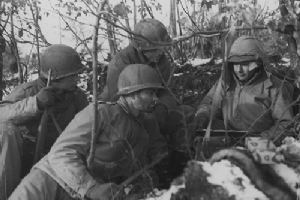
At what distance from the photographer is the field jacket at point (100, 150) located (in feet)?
12.2

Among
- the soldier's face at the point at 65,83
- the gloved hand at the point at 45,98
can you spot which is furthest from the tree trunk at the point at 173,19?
the gloved hand at the point at 45,98

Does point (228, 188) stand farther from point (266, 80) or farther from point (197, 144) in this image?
point (266, 80)

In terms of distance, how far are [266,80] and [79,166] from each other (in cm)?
244

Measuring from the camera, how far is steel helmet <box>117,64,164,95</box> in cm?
409

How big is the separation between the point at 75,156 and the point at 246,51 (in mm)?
2386

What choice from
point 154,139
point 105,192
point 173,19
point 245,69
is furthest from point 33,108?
point 173,19

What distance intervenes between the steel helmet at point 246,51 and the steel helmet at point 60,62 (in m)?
1.70

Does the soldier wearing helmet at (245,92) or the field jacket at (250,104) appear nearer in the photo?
the field jacket at (250,104)

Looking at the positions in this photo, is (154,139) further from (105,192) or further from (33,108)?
(105,192)

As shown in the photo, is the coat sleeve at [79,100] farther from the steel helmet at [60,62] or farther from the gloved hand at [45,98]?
the gloved hand at [45,98]

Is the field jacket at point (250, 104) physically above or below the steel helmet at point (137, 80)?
below

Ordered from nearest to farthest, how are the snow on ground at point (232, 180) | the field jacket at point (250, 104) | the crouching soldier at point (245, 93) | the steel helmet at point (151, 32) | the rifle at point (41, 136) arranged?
1. the snow on ground at point (232, 180)
2. the rifle at point (41, 136)
3. the field jacket at point (250, 104)
4. the crouching soldier at point (245, 93)
5. the steel helmet at point (151, 32)

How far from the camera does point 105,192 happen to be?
3.55 m

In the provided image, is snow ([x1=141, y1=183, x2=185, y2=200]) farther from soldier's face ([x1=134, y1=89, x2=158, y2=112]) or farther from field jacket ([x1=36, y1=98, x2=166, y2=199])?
soldier's face ([x1=134, y1=89, x2=158, y2=112])
